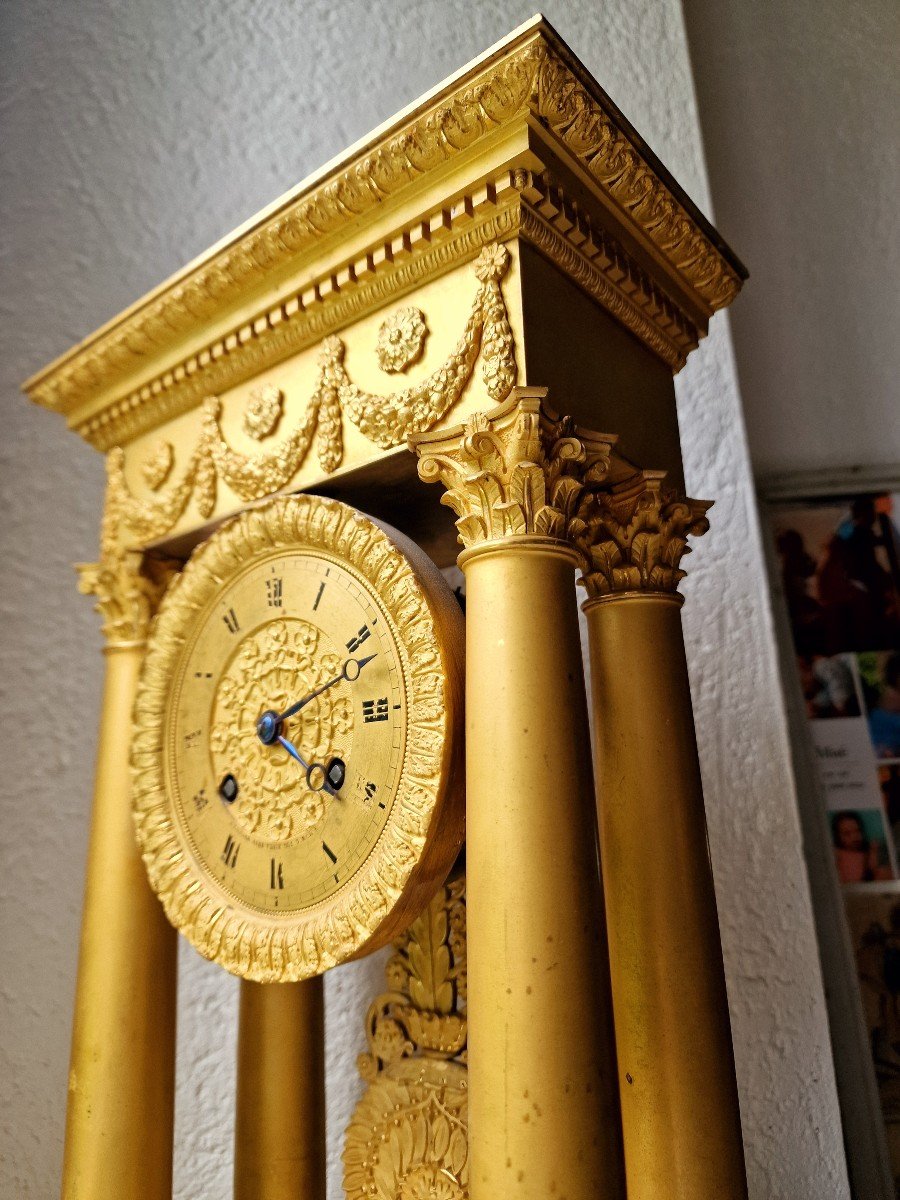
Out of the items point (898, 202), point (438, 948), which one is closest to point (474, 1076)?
point (438, 948)

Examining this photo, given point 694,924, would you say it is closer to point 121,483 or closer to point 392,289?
point 392,289

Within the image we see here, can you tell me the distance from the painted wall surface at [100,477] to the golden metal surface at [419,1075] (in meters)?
0.53

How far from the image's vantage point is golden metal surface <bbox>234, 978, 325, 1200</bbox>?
1.61 m

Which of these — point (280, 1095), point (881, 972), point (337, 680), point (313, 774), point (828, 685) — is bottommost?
point (280, 1095)

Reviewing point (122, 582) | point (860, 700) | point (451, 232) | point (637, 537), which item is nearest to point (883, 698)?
point (860, 700)

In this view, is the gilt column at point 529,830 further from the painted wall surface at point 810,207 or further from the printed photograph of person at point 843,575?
the painted wall surface at point 810,207

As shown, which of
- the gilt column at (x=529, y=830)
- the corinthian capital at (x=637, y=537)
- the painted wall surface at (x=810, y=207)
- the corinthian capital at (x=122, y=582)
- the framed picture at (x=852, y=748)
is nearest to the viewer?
the gilt column at (x=529, y=830)

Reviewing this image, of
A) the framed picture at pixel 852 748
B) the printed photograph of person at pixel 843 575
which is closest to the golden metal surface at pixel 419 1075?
the framed picture at pixel 852 748

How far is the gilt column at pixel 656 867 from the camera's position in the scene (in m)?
1.15

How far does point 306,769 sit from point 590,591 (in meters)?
0.50

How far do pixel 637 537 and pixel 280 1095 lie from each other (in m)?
1.19

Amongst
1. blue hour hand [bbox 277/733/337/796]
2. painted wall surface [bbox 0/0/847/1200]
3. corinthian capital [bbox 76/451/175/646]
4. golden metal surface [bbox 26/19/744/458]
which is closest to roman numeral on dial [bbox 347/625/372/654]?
blue hour hand [bbox 277/733/337/796]

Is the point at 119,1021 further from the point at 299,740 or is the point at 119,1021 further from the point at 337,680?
the point at 337,680

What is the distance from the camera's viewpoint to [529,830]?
39.4 inches
